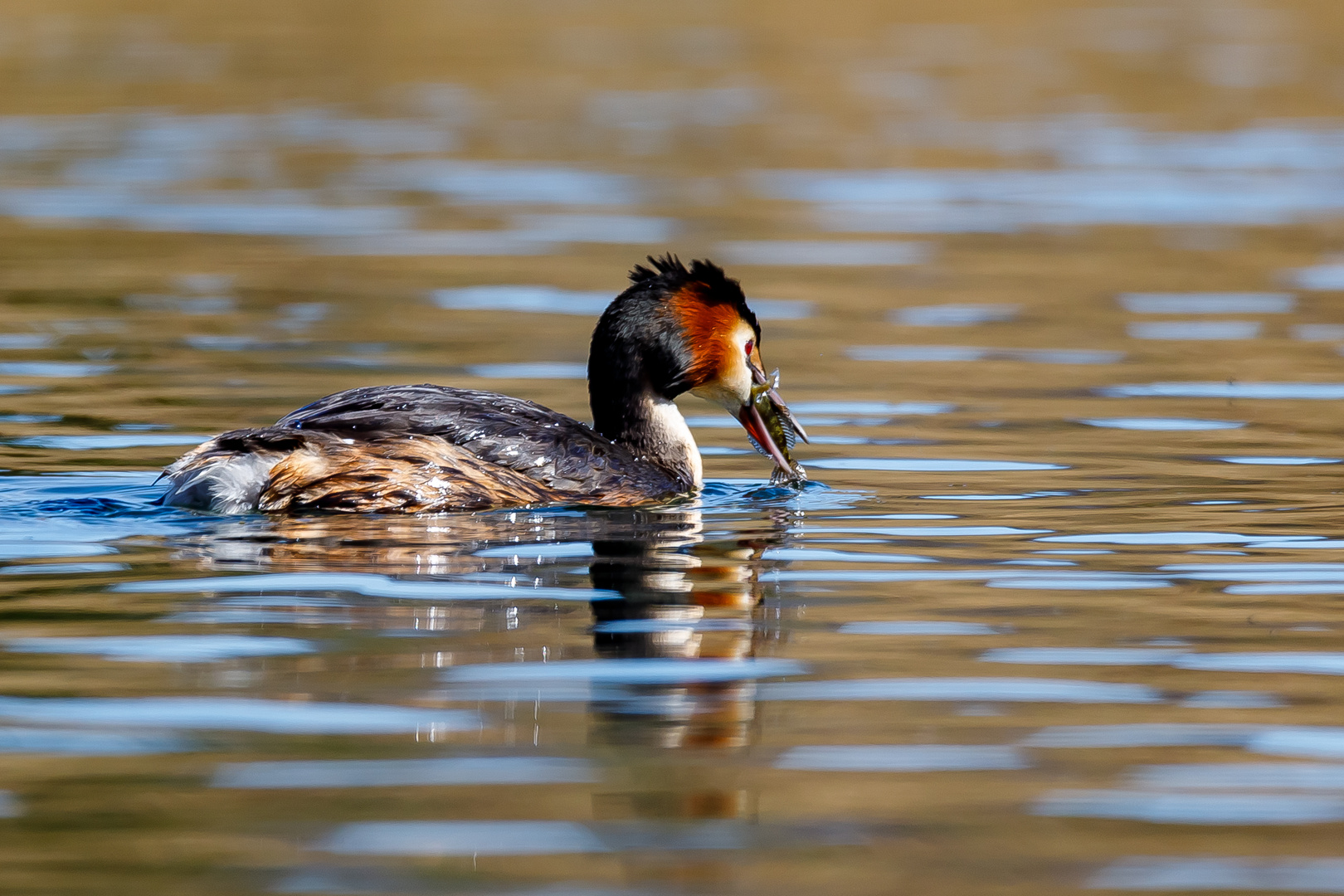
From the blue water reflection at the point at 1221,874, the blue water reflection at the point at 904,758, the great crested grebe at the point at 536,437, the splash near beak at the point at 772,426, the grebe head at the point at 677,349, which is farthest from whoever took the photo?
the splash near beak at the point at 772,426

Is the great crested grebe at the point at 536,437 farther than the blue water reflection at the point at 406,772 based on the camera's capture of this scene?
Yes

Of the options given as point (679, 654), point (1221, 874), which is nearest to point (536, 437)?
point (679, 654)

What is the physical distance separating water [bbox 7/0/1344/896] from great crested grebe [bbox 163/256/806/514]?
0.15 m

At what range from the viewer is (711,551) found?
7625mm

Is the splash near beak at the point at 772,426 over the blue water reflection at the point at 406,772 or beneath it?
over

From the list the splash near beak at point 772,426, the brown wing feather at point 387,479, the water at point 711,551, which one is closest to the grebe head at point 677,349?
the splash near beak at point 772,426

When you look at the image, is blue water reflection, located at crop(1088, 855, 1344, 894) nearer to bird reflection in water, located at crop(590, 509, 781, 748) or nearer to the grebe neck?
bird reflection in water, located at crop(590, 509, 781, 748)

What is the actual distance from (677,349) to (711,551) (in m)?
1.49

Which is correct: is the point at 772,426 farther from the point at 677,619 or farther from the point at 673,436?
the point at 677,619

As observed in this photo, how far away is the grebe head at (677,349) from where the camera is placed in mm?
8914

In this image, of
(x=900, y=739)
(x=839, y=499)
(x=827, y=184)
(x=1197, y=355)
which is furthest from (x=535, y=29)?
(x=900, y=739)

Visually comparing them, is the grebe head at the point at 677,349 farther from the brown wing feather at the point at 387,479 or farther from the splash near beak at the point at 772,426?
the brown wing feather at the point at 387,479

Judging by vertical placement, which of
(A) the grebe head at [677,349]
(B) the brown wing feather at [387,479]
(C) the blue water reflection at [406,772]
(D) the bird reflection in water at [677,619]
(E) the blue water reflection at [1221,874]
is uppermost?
(A) the grebe head at [677,349]

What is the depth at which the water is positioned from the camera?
15.3 feet
